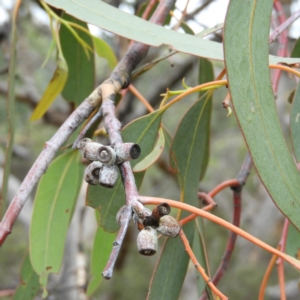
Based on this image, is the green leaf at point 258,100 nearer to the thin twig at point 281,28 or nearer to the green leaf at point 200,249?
the thin twig at point 281,28

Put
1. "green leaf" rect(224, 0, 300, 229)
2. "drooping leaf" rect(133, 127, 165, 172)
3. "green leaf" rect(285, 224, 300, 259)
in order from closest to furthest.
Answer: "green leaf" rect(224, 0, 300, 229), "drooping leaf" rect(133, 127, 165, 172), "green leaf" rect(285, 224, 300, 259)

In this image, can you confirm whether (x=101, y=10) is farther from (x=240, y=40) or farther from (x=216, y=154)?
(x=216, y=154)

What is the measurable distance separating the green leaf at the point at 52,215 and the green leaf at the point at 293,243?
14.7 inches

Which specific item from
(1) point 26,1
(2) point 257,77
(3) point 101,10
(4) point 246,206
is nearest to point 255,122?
(2) point 257,77

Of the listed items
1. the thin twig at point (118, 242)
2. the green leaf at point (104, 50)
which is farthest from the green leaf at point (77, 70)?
the thin twig at point (118, 242)

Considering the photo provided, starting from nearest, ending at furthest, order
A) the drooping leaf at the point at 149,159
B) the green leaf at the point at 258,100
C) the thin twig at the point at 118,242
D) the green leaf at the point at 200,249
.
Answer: the thin twig at the point at 118,242 → the green leaf at the point at 258,100 → the drooping leaf at the point at 149,159 → the green leaf at the point at 200,249

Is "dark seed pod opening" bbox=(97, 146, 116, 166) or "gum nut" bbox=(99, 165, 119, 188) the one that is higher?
"dark seed pod opening" bbox=(97, 146, 116, 166)

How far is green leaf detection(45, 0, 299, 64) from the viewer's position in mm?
481

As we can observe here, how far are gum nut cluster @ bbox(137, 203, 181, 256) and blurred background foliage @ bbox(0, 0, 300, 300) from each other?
4.42 feet

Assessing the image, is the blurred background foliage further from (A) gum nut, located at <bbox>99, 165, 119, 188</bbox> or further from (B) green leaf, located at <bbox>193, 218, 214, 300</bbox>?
(A) gum nut, located at <bbox>99, 165, 119, 188</bbox>

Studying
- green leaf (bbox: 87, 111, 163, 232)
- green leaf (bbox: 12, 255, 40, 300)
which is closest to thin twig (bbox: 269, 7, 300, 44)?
green leaf (bbox: 87, 111, 163, 232)

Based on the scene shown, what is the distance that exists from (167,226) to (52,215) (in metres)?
0.43

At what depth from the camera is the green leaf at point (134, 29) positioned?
1.58 ft

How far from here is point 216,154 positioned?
4.50m
